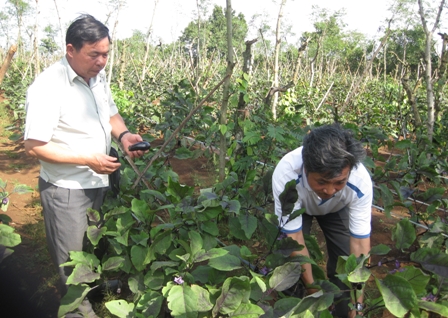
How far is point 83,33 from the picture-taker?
5.81 feet

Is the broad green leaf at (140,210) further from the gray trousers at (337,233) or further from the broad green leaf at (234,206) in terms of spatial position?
the gray trousers at (337,233)

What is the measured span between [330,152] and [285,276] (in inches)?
19.6

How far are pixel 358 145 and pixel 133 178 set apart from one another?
1439 millimetres

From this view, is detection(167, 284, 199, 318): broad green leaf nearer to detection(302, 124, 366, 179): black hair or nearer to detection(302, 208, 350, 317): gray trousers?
detection(302, 124, 366, 179): black hair

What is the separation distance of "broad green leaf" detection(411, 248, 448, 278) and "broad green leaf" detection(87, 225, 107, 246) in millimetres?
1328

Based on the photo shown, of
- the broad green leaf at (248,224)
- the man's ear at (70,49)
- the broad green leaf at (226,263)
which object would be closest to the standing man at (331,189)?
the broad green leaf at (248,224)

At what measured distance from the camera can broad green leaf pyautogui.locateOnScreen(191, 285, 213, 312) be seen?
127 cm

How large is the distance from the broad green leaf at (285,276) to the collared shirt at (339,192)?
1.18 ft

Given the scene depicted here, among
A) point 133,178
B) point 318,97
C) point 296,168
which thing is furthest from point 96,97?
point 318,97

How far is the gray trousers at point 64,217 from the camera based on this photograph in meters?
1.93

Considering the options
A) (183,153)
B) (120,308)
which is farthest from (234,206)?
(183,153)

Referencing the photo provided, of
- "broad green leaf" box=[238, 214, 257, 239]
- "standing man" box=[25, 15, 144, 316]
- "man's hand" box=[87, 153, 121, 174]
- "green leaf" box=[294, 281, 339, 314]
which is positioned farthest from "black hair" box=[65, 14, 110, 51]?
"green leaf" box=[294, 281, 339, 314]

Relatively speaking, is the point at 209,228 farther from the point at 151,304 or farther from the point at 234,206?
the point at 151,304

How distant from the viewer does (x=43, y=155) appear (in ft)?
5.65
